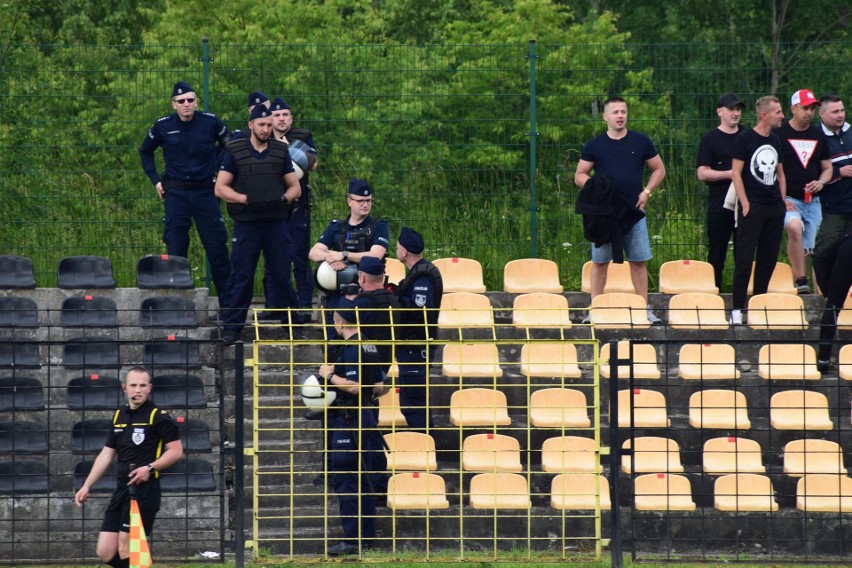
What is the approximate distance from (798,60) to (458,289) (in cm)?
490

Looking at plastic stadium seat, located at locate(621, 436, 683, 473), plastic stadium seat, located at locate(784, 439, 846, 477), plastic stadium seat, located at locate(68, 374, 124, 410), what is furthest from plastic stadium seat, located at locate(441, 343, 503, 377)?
plastic stadium seat, located at locate(68, 374, 124, 410)

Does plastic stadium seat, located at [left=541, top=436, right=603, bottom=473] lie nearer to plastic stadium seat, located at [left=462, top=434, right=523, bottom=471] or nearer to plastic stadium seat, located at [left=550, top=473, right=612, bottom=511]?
plastic stadium seat, located at [left=550, top=473, right=612, bottom=511]

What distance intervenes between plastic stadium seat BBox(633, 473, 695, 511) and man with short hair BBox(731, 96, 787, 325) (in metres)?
2.80

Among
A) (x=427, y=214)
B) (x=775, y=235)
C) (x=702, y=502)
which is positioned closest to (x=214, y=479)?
(x=702, y=502)

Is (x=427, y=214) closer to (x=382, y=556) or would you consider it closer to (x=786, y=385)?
(x=786, y=385)

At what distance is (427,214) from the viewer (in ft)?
44.0

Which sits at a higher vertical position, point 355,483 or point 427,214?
point 427,214

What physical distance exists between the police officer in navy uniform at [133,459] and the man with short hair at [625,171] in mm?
4825

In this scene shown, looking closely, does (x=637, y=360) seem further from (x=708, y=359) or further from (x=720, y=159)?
(x=720, y=159)

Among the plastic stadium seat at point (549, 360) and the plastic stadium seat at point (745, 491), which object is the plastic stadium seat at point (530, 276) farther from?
the plastic stadium seat at point (745, 491)

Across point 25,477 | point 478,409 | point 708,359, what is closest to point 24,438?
point 25,477

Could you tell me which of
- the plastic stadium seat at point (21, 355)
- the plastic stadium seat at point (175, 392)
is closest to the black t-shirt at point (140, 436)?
the plastic stadium seat at point (175, 392)

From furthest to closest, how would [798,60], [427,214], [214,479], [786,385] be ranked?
[798,60] → [427,214] → [786,385] → [214,479]

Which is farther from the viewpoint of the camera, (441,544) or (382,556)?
(441,544)
